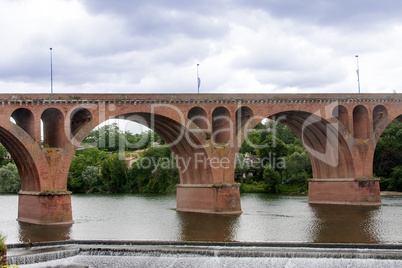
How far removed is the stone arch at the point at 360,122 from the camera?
5206 centimetres

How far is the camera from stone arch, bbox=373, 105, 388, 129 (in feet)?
174

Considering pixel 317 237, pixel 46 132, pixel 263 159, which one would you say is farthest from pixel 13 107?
pixel 263 159

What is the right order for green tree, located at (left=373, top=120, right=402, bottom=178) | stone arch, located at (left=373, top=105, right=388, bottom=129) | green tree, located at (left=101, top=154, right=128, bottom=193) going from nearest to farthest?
1. stone arch, located at (left=373, top=105, right=388, bottom=129)
2. green tree, located at (left=373, top=120, right=402, bottom=178)
3. green tree, located at (left=101, top=154, right=128, bottom=193)

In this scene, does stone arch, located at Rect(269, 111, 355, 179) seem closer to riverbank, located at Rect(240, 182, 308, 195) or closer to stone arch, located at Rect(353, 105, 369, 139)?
stone arch, located at Rect(353, 105, 369, 139)

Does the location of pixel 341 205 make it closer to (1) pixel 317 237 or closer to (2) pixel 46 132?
(1) pixel 317 237

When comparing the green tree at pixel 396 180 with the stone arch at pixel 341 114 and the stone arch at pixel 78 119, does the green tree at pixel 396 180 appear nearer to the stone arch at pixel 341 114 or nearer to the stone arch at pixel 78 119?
the stone arch at pixel 341 114

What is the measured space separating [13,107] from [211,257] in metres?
20.1

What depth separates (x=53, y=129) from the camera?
41375 millimetres

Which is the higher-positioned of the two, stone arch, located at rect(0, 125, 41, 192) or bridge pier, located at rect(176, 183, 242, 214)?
stone arch, located at rect(0, 125, 41, 192)

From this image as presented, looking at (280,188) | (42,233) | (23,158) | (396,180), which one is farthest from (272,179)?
(42,233)

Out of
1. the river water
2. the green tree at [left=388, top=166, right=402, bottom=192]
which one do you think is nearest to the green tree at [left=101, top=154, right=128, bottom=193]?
the river water

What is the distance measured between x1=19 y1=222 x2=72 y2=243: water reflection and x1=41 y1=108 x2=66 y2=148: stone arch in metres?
6.44

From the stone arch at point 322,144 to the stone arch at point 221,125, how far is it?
699 centimetres

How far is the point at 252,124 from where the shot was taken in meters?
46.4
